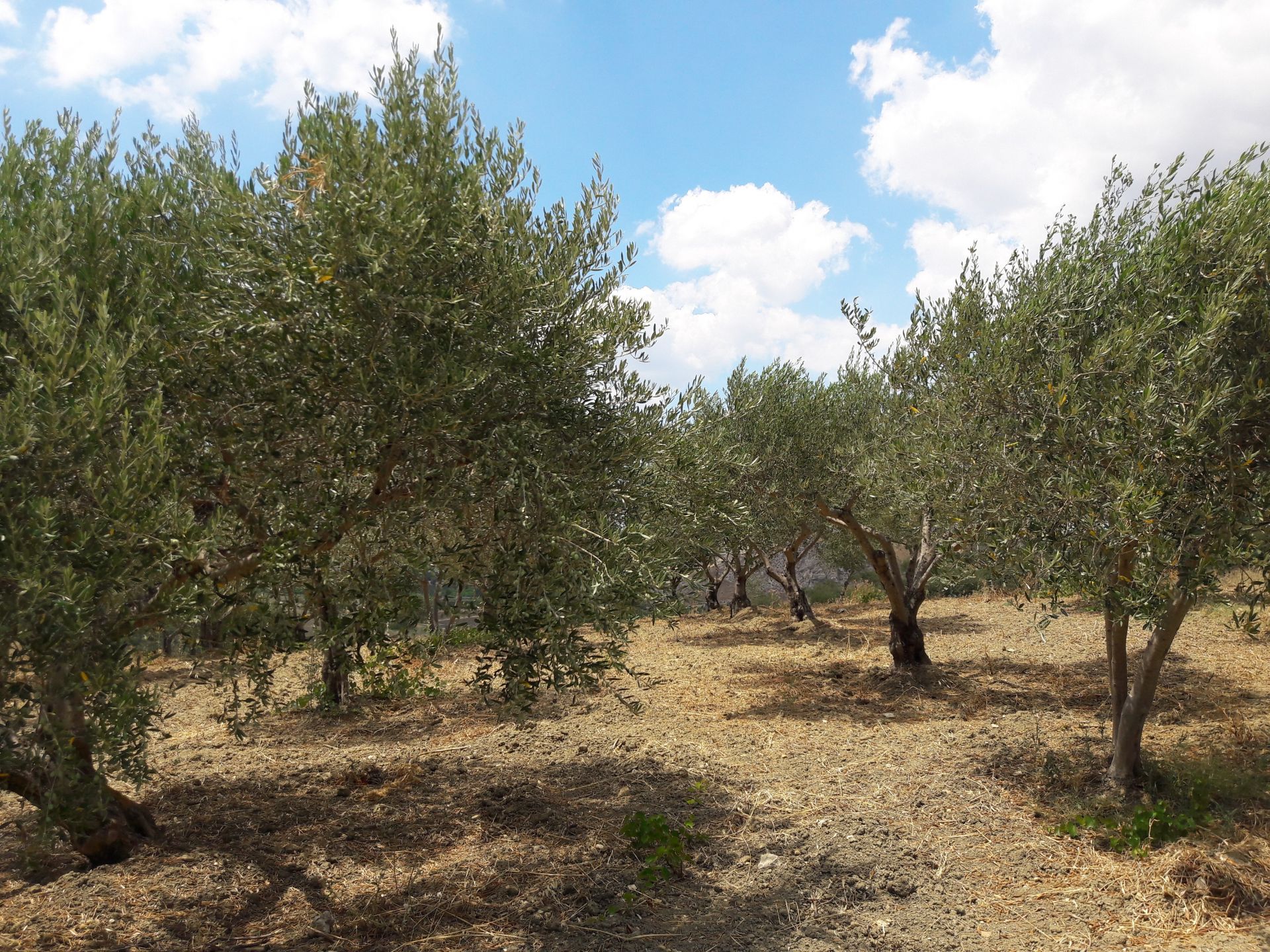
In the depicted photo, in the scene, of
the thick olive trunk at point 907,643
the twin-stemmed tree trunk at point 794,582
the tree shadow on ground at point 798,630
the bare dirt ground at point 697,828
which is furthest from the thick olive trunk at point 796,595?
the bare dirt ground at point 697,828

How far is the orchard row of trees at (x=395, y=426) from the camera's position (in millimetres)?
5504

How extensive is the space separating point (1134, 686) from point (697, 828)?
17.3 feet

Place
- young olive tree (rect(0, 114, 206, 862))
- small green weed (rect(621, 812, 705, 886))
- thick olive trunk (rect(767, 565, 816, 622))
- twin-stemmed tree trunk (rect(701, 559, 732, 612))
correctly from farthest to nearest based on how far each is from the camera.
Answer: twin-stemmed tree trunk (rect(701, 559, 732, 612)) → thick olive trunk (rect(767, 565, 816, 622)) → small green weed (rect(621, 812, 705, 886)) → young olive tree (rect(0, 114, 206, 862))

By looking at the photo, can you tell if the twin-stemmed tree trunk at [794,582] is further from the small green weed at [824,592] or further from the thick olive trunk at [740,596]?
the small green weed at [824,592]

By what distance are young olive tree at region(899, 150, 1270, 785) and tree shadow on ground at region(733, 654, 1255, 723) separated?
4.45 m

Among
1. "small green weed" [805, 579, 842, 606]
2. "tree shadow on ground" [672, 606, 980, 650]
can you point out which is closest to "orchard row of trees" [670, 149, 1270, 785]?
"tree shadow on ground" [672, 606, 980, 650]

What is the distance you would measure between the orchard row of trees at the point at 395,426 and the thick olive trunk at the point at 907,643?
25.2 ft

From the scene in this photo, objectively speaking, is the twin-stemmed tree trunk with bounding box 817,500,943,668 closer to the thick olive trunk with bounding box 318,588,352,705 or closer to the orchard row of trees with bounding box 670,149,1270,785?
the orchard row of trees with bounding box 670,149,1270,785

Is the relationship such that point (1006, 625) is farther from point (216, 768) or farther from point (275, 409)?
point (275, 409)

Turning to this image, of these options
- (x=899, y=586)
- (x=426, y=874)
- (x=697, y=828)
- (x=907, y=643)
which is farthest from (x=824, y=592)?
(x=426, y=874)

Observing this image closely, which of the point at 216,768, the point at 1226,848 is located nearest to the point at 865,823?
the point at 1226,848

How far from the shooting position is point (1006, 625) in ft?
72.9

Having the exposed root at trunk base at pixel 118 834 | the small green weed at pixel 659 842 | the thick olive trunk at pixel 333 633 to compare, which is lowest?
the small green weed at pixel 659 842

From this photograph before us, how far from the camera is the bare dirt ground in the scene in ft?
23.3
